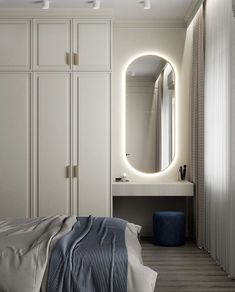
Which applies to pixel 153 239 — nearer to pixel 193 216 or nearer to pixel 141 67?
pixel 193 216

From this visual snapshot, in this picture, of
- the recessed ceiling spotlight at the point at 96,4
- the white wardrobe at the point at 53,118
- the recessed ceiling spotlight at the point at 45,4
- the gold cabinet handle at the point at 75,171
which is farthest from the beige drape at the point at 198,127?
the recessed ceiling spotlight at the point at 45,4

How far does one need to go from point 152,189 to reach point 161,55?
5.63 feet

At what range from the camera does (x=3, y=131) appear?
553 centimetres

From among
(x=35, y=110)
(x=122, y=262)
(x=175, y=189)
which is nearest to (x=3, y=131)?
(x=35, y=110)

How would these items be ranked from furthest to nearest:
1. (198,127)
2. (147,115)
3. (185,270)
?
(147,115)
(198,127)
(185,270)

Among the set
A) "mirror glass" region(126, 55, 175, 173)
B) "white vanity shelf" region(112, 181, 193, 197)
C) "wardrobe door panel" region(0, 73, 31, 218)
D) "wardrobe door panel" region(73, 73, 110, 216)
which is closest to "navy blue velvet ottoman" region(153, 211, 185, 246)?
"white vanity shelf" region(112, 181, 193, 197)

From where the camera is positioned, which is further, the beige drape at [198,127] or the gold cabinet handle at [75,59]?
the gold cabinet handle at [75,59]

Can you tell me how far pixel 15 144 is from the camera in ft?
18.1

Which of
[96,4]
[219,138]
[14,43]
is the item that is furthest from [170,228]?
[14,43]

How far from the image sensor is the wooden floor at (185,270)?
155 inches

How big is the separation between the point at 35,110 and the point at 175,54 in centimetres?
192

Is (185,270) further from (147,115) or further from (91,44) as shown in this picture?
(91,44)

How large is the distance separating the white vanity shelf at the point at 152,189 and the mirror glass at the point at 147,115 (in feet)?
1.52

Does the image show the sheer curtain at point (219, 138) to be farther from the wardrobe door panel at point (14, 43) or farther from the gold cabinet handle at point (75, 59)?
the wardrobe door panel at point (14, 43)
